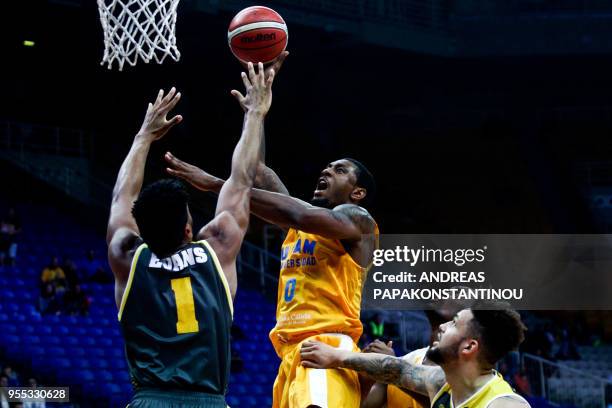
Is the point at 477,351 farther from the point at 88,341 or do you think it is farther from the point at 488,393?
the point at 88,341

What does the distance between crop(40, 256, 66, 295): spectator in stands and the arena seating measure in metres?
0.26

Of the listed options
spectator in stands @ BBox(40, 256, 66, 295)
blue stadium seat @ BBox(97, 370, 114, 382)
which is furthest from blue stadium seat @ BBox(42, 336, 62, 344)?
spectator in stands @ BBox(40, 256, 66, 295)

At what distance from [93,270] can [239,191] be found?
11509mm

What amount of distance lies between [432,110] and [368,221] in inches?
574

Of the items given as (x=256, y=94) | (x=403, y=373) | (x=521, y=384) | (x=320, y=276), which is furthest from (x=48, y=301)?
(x=256, y=94)

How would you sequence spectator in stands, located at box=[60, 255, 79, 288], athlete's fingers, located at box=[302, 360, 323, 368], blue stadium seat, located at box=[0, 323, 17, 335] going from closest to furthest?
athlete's fingers, located at box=[302, 360, 323, 368], blue stadium seat, located at box=[0, 323, 17, 335], spectator in stands, located at box=[60, 255, 79, 288]

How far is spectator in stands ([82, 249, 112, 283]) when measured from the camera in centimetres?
1477

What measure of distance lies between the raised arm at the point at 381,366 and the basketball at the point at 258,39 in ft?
5.50

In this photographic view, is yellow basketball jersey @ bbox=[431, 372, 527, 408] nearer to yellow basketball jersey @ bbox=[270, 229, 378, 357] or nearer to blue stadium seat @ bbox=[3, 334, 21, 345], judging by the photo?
yellow basketball jersey @ bbox=[270, 229, 378, 357]

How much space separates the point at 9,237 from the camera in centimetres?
1465

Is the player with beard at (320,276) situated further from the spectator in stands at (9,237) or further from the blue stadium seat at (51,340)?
the spectator in stands at (9,237)

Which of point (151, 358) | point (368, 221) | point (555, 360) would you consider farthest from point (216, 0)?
point (151, 358)

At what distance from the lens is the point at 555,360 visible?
16.6 m

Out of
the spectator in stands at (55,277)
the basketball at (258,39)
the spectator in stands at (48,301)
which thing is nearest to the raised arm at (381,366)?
the basketball at (258,39)
